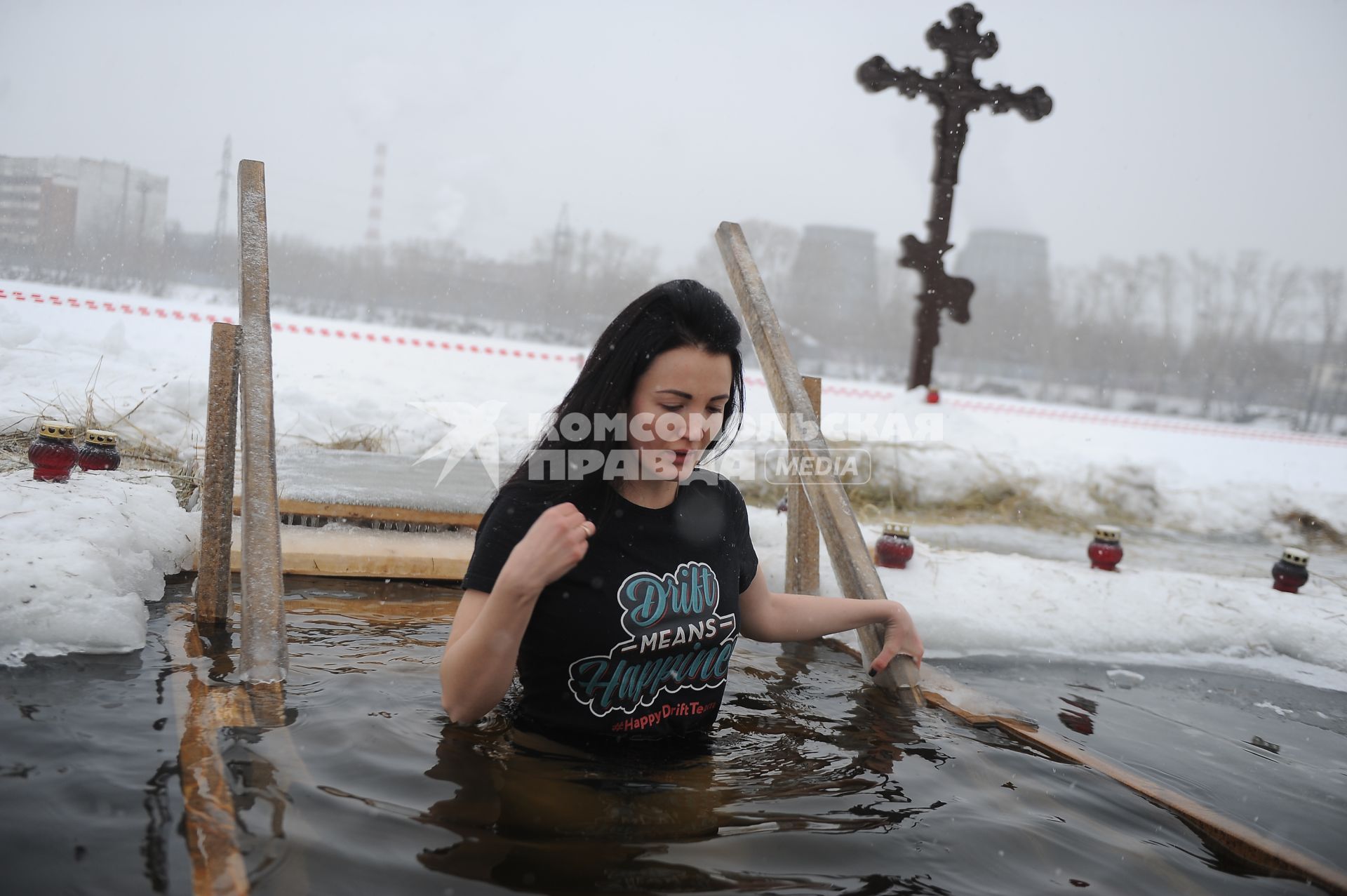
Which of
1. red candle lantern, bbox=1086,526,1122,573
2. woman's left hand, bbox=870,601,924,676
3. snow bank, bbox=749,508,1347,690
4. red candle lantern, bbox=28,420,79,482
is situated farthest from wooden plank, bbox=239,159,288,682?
red candle lantern, bbox=1086,526,1122,573

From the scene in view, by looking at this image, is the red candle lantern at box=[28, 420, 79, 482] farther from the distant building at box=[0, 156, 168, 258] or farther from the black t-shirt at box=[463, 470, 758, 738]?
the distant building at box=[0, 156, 168, 258]

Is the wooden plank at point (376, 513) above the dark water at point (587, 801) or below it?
above

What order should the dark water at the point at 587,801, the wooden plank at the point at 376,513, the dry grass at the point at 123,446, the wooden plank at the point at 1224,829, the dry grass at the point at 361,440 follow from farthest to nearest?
the dry grass at the point at 361,440, the dry grass at the point at 123,446, the wooden plank at the point at 376,513, the wooden plank at the point at 1224,829, the dark water at the point at 587,801

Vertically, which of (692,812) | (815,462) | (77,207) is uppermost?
(77,207)

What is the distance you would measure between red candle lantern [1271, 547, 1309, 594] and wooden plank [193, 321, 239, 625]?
207 inches

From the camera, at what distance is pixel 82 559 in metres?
2.79

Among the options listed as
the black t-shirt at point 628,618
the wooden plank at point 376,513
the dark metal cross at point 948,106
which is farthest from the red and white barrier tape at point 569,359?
the black t-shirt at point 628,618

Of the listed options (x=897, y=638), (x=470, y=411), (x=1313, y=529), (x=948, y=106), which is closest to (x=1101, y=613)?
(x=897, y=638)

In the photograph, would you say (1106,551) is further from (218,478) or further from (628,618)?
(218,478)

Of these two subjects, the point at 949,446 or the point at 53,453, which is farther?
the point at 949,446

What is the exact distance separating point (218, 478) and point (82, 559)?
45 cm

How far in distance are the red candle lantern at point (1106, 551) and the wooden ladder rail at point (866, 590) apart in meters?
2.49

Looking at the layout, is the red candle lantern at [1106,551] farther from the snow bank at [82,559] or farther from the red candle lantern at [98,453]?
the red candle lantern at [98,453]

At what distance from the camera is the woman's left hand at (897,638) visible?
2.48 meters
